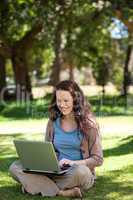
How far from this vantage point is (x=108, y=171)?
860 cm

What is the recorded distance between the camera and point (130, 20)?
2158 cm

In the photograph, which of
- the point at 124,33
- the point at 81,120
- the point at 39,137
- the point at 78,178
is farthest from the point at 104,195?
the point at 124,33

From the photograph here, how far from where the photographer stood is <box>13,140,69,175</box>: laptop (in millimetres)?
6555

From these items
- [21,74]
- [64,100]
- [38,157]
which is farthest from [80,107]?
[21,74]

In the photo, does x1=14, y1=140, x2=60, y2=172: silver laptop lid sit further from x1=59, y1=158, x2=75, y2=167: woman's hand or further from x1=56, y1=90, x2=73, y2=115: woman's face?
x1=56, y1=90, x2=73, y2=115: woman's face

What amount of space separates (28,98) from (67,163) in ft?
61.7

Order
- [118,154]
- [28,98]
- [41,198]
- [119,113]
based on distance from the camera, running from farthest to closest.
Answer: [28,98] < [119,113] < [118,154] < [41,198]

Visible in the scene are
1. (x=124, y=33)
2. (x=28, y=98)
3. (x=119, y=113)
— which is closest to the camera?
(x=119, y=113)

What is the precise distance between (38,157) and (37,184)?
0.38 m

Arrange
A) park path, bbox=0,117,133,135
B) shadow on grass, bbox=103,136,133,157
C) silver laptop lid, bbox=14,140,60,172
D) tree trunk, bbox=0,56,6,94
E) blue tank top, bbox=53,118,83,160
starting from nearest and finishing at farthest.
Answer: silver laptop lid, bbox=14,140,60,172, blue tank top, bbox=53,118,83,160, shadow on grass, bbox=103,136,133,157, park path, bbox=0,117,133,135, tree trunk, bbox=0,56,6,94

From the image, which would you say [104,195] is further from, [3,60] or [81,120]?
[3,60]

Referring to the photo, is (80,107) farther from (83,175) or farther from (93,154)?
(83,175)

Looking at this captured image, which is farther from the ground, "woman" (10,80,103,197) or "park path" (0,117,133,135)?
"woman" (10,80,103,197)

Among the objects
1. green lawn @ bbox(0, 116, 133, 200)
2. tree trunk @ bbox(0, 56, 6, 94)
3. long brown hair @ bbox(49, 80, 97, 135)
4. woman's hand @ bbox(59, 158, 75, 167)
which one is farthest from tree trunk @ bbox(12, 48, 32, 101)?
woman's hand @ bbox(59, 158, 75, 167)
